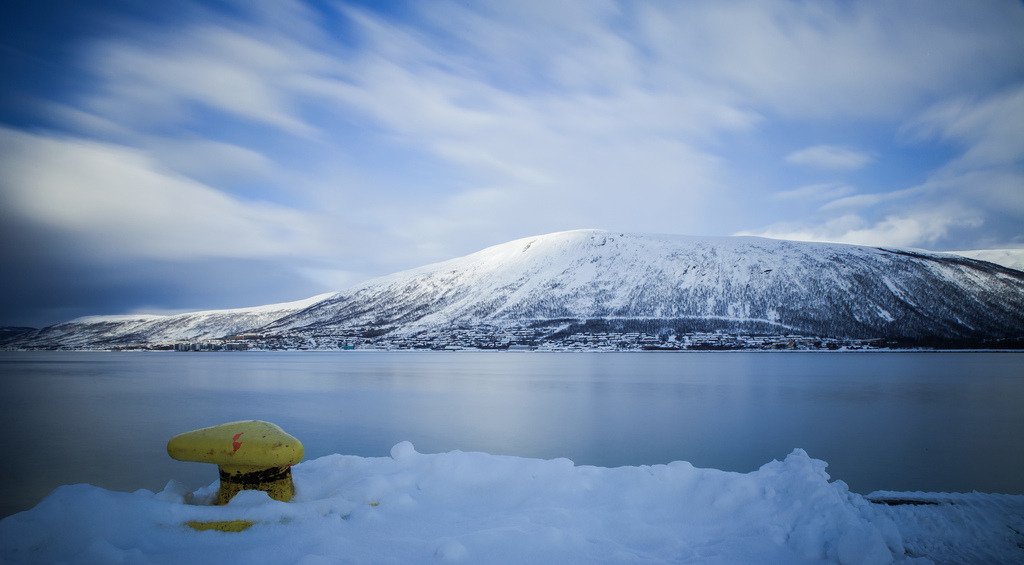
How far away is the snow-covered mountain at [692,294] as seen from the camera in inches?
4764

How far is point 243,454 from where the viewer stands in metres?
6.64

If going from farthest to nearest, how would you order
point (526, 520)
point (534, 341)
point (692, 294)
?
point (692, 294), point (534, 341), point (526, 520)

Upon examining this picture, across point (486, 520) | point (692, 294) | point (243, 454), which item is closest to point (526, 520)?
point (486, 520)

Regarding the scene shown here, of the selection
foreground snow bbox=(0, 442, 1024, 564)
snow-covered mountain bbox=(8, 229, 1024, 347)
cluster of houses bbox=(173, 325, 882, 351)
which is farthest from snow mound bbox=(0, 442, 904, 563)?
snow-covered mountain bbox=(8, 229, 1024, 347)

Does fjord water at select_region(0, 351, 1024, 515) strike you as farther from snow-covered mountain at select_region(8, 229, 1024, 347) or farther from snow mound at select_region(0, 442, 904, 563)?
snow-covered mountain at select_region(8, 229, 1024, 347)

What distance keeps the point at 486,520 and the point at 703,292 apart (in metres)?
138

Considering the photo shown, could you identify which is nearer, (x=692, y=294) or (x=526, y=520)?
(x=526, y=520)

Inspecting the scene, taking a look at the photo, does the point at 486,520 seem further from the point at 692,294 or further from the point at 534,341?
the point at 692,294

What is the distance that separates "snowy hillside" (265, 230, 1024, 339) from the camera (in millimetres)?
121188

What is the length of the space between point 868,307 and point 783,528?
142029 mm

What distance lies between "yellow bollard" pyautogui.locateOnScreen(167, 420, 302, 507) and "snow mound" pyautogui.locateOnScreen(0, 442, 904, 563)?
0.87 ft

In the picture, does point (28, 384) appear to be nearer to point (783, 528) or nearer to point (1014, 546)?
point (783, 528)

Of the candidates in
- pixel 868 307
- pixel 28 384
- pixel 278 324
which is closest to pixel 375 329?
pixel 278 324

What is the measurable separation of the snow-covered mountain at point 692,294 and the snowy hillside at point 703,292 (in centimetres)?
38
